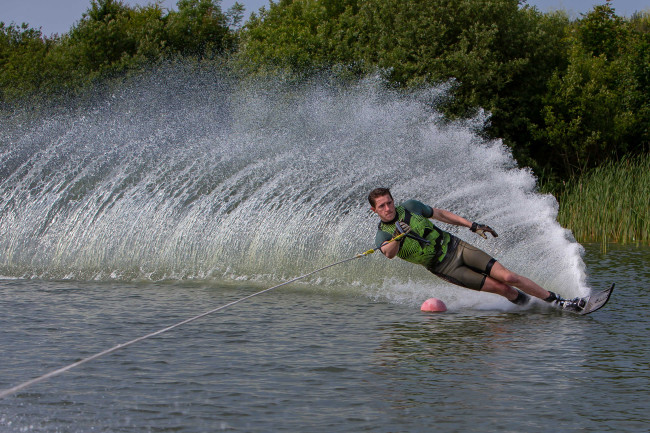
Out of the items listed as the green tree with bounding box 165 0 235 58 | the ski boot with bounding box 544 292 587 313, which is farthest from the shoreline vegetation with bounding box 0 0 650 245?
the ski boot with bounding box 544 292 587 313

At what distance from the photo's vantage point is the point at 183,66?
28891mm

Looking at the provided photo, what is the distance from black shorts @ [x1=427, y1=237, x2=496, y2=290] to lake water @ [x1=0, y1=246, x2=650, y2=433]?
0.34m

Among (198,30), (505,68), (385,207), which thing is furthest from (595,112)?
(385,207)

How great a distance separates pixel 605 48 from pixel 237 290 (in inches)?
1092

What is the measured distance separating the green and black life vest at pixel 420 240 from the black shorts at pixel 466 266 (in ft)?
0.26

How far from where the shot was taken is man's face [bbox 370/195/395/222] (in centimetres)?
781

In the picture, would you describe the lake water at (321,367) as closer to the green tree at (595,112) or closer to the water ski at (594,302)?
the water ski at (594,302)

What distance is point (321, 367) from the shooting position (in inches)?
237

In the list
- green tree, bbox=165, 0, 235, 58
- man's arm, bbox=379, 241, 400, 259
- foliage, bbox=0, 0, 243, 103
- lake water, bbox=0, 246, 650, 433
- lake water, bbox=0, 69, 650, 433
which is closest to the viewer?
lake water, bbox=0, 246, 650, 433

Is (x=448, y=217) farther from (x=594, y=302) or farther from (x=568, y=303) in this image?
(x=594, y=302)

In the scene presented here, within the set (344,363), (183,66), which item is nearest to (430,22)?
(183,66)

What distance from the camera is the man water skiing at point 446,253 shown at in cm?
787

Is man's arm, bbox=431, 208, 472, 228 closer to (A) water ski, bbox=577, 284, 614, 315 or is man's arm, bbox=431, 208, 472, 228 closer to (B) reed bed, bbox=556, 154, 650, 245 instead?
(A) water ski, bbox=577, 284, 614, 315

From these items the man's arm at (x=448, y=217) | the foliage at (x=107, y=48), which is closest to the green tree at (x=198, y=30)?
the foliage at (x=107, y=48)
